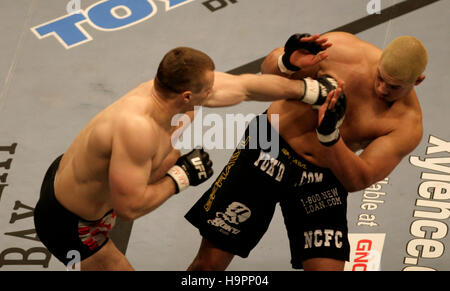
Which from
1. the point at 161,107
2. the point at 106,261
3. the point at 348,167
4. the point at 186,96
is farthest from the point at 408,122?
the point at 106,261

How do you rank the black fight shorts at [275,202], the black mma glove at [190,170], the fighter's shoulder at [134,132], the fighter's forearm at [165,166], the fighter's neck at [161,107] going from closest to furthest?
the fighter's shoulder at [134,132], the fighter's neck at [161,107], the black mma glove at [190,170], the fighter's forearm at [165,166], the black fight shorts at [275,202]

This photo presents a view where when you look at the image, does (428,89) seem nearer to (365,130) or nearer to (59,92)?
(365,130)

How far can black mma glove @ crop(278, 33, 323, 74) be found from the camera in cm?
437

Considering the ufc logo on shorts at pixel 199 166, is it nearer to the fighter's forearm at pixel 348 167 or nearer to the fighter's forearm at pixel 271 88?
the fighter's forearm at pixel 271 88

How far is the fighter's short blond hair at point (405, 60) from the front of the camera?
4.24 m

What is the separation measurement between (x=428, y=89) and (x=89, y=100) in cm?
296

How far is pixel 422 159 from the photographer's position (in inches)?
243

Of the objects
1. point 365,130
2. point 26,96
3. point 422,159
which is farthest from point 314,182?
point 26,96

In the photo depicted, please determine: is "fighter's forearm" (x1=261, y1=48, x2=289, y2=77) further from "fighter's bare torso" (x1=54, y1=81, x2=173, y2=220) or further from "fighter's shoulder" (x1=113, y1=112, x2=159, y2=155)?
"fighter's shoulder" (x1=113, y1=112, x2=159, y2=155)

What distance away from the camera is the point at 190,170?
4.39 m

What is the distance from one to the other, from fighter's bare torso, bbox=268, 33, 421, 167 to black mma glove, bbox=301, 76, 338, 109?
0.16 m

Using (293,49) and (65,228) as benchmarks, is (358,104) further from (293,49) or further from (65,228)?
(65,228)

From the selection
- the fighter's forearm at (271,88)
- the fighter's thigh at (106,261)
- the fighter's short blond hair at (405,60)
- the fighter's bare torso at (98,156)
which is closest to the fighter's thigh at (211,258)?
the fighter's thigh at (106,261)

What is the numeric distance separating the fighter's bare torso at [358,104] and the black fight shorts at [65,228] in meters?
1.33
